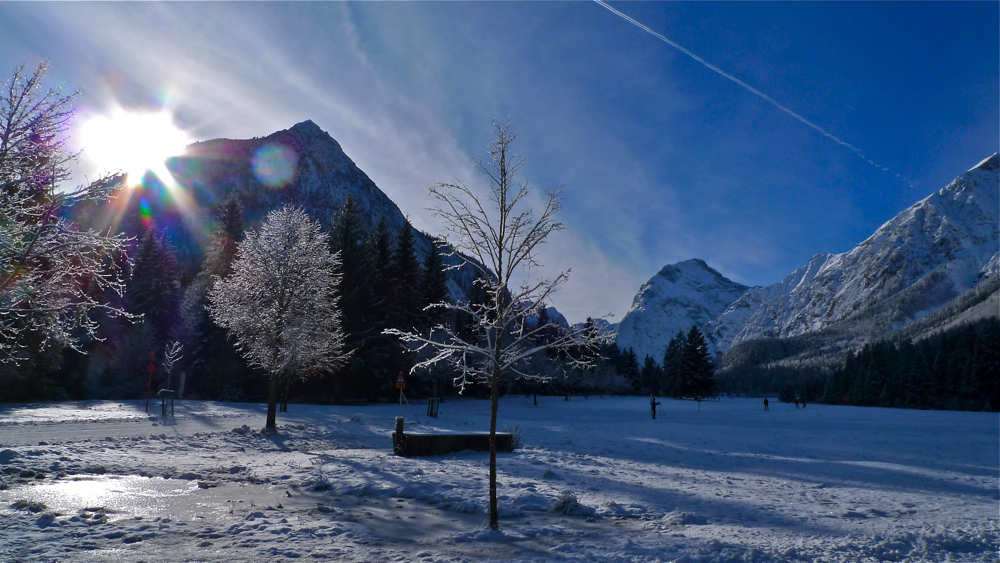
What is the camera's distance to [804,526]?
8.03 metres

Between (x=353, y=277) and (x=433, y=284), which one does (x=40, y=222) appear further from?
(x=433, y=284)

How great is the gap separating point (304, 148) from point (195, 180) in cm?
3402

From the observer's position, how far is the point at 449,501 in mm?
9289

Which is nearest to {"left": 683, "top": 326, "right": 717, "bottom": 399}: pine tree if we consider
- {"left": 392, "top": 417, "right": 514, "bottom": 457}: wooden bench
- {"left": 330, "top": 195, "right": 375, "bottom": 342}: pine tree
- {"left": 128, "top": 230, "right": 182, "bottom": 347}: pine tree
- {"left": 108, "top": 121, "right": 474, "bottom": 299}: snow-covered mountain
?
{"left": 330, "top": 195, "right": 375, "bottom": 342}: pine tree

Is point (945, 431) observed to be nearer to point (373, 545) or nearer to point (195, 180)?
point (373, 545)

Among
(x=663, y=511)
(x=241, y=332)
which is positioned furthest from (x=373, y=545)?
(x=241, y=332)

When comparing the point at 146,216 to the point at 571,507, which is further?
the point at 146,216

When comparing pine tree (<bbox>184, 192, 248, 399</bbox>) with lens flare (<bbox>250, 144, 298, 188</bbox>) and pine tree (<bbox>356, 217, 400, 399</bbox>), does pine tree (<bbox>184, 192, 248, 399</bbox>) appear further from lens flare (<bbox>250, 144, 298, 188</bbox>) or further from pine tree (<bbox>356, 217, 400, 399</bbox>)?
lens flare (<bbox>250, 144, 298, 188</bbox>)

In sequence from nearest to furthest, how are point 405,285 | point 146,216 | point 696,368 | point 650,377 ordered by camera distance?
point 405,285, point 146,216, point 696,368, point 650,377

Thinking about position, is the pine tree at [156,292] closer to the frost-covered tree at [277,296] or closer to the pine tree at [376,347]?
the pine tree at [376,347]

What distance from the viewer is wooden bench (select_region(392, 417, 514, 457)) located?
14.9 meters

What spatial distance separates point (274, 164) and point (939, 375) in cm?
16947

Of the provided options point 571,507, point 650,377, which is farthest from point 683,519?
point 650,377

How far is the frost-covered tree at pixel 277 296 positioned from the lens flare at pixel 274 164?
483 feet
